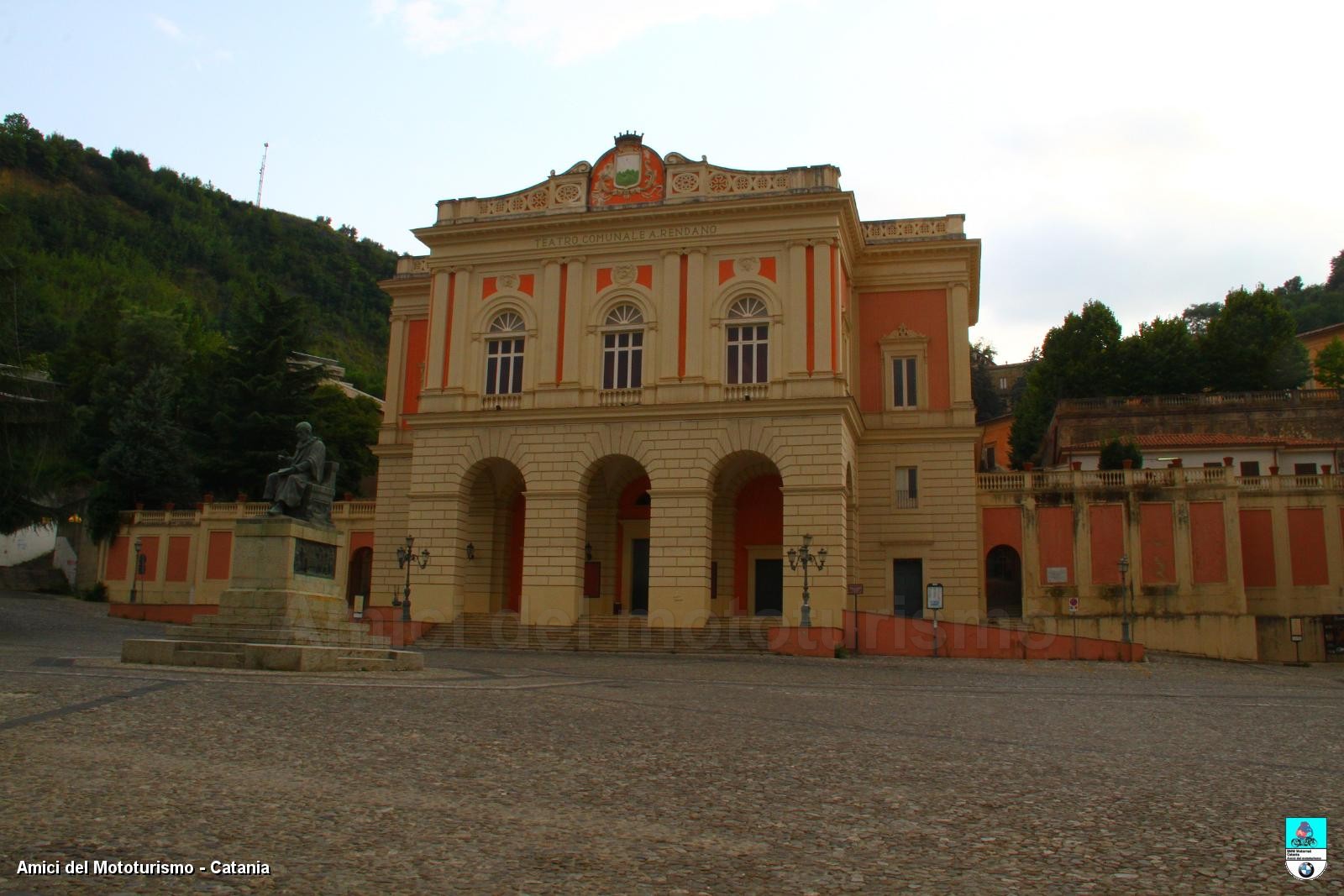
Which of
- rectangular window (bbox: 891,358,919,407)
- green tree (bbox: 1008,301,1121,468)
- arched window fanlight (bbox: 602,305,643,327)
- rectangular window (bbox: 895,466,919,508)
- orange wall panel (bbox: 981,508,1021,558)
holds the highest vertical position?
green tree (bbox: 1008,301,1121,468)

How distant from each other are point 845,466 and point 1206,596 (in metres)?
11.9

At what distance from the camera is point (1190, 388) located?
185 ft

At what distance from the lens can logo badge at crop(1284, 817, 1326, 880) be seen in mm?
5434

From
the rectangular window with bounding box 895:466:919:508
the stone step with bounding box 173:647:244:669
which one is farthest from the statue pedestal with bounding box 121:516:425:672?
the rectangular window with bounding box 895:466:919:508

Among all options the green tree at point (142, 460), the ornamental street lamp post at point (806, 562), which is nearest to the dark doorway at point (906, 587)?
Answer: the ornamental street lamp post at point (806, 562)

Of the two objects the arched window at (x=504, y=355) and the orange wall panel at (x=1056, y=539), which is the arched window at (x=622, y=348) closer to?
the arched window at (x=504, y=355)

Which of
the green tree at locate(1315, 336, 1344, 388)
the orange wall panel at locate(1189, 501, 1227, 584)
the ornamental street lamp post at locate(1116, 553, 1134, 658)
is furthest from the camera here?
the green tree at locate(1315, 336, 1344, 388)

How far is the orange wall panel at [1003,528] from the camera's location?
35.2 meters

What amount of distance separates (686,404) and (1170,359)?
34904mm

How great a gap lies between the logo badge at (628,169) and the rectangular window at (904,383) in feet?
35.3

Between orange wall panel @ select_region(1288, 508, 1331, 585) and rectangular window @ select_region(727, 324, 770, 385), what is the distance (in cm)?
1772

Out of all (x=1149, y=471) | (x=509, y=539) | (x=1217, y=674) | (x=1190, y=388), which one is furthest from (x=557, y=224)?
(x=1190, y=388)

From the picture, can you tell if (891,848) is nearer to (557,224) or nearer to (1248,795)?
(1248,795)

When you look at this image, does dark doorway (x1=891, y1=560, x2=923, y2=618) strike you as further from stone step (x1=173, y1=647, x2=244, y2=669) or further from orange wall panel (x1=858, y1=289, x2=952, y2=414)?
stone step (x1=173, y1=647, x2=244, y2=669)
